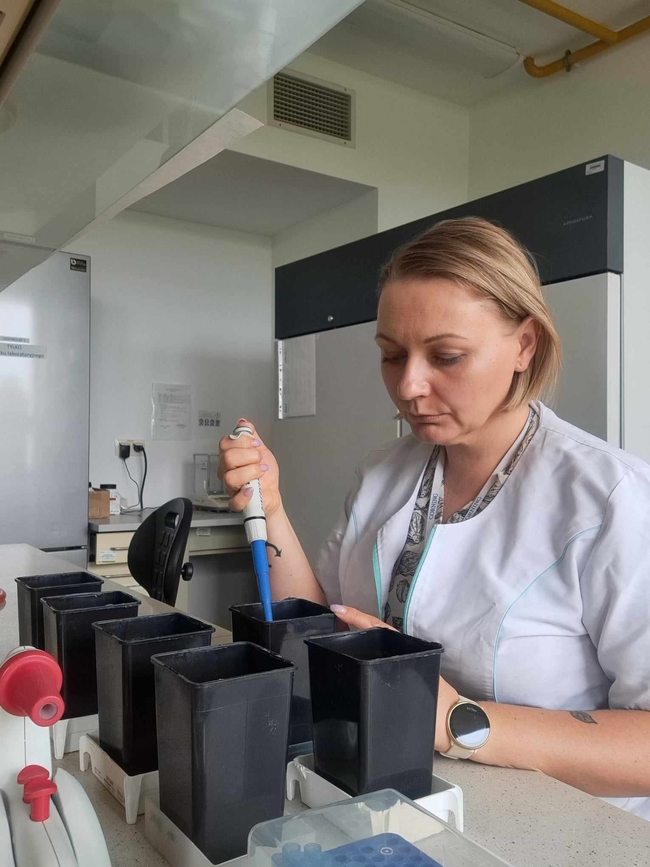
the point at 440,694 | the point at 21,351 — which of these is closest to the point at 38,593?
the point at 440,694

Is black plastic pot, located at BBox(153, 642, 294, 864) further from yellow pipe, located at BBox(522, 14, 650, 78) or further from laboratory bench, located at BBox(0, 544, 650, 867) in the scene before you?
yellow pipe, located at BBox(522, 14, 650, 78)

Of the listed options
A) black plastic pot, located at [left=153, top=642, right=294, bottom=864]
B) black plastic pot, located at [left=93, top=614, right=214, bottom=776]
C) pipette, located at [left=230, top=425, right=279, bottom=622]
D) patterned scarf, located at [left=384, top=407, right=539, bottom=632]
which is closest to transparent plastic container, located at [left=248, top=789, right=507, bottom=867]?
black plastic pot, located at [left=153, top=642, right=294, bottom=864]

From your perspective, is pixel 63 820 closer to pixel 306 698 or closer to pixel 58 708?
pixel 58 708

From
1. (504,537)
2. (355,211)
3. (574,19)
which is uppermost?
(574,19)

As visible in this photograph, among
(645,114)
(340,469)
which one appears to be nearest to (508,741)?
(340,469)

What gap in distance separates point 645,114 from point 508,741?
2.70m

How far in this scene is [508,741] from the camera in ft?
2.47

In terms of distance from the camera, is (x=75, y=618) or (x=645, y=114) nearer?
(x=75, y=618)

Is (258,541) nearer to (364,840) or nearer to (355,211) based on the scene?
(364,840)

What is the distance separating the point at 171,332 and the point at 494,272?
112 inches

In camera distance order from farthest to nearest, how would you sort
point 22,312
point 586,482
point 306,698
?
1. point 22,312
2. point 586,482
3. point 306,698

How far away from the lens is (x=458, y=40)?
289 cm

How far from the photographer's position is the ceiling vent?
118 inches

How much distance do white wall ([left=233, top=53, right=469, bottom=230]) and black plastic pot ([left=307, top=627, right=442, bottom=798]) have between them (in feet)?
8.57
